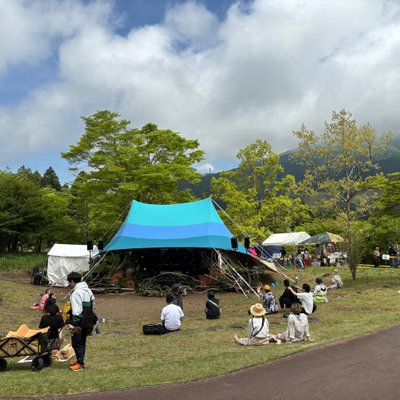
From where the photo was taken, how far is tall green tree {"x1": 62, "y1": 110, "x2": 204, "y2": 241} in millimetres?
26594

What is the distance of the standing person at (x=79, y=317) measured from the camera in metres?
6.54

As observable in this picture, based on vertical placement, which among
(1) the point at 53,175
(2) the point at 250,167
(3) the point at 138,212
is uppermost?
(1) the point at 53,175

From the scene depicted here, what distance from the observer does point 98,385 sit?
5.81 meters

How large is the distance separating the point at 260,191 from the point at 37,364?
29.4m

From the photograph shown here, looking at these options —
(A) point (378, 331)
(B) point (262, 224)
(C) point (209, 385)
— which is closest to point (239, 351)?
(C) point (209, 385)

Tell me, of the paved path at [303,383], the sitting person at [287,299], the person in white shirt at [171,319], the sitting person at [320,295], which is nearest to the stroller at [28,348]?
the paved path at [303,383]

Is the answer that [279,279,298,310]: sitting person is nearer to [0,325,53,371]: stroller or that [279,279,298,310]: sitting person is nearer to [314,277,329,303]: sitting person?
[314,277,329,303]: sitting person

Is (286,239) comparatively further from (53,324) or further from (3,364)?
(3,364)

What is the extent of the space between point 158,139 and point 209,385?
78.1ft

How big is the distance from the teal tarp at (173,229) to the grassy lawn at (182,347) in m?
3.83

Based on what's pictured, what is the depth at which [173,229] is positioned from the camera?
1966 cm

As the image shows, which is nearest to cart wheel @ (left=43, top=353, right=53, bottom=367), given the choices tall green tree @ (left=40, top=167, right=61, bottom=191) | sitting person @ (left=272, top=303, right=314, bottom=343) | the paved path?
the paved path

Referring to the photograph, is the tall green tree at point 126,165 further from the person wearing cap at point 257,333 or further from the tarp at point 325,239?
the person wearing cap at point 257,333

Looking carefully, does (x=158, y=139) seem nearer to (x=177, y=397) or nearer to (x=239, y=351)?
(x=239, y=351)
